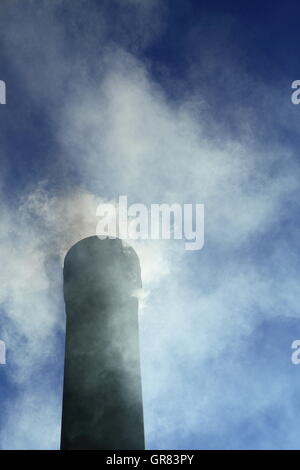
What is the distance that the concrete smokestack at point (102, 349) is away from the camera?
8672mm

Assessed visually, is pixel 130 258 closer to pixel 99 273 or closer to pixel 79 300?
pixel 99 273

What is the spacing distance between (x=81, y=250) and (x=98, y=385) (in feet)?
12.0

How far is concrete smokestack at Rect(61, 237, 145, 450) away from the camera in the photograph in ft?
28.5

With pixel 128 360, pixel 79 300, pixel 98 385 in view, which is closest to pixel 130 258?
pixel 79 300

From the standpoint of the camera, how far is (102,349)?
31.3 feet

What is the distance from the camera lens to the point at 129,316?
10.2m

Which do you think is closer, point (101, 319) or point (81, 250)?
point (101, 319)

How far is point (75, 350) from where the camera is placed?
9719 mm
